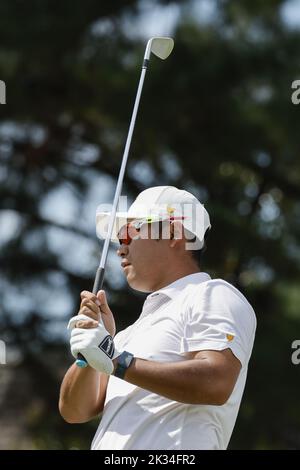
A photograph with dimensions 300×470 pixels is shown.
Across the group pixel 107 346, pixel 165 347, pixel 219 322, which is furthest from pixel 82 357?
pixel 219 322

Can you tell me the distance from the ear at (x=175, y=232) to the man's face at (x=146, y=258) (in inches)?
0.5

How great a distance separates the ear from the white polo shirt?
0.16 metres

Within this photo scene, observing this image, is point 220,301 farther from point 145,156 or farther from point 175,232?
point 145,156

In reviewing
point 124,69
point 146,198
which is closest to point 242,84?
point 124,69

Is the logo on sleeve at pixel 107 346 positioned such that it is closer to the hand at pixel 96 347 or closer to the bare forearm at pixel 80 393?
the hand at pixel 96 347

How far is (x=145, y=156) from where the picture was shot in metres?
8.39

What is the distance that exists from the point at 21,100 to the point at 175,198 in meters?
5.29

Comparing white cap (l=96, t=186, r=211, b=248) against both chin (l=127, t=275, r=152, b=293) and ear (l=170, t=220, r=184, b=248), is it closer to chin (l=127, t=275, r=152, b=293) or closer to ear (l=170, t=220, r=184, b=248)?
ear (l=170, t=220, r=184, b=248)

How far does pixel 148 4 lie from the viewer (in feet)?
26.9

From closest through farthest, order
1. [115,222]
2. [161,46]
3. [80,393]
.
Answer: [80,393]
[115,222]
[161,46]

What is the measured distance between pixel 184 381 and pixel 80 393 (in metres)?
0.38

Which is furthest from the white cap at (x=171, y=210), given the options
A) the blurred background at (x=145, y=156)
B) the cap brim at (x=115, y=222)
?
the blurred background at (x=145, y=156)

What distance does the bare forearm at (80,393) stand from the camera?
2.79 meters

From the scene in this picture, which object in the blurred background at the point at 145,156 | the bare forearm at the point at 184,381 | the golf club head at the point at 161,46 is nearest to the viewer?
the bare forearm at the point at 184,381
